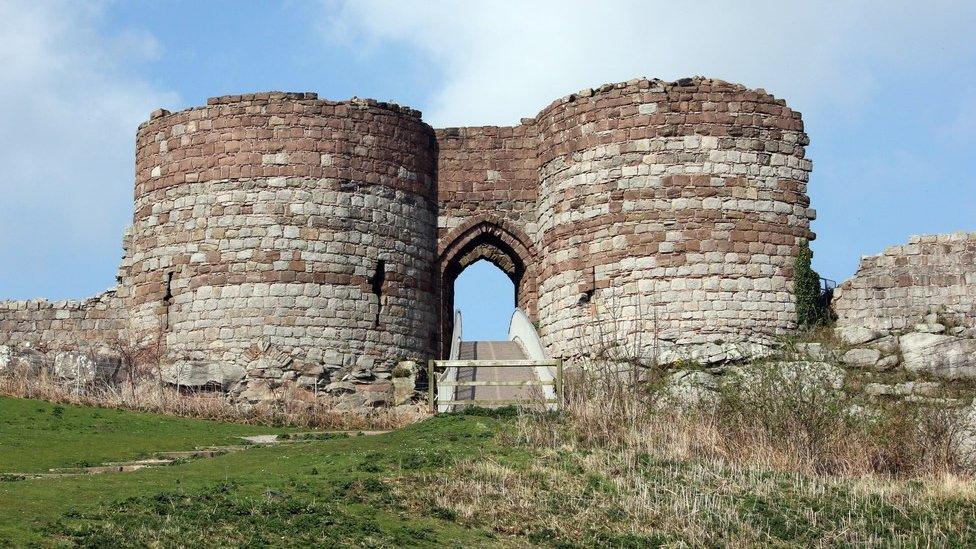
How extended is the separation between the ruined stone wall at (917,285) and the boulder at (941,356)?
517 millimetres

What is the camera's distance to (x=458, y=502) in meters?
16.6

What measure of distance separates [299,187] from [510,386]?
5.94 metres

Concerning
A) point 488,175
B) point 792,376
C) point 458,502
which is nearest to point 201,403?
point 488,175

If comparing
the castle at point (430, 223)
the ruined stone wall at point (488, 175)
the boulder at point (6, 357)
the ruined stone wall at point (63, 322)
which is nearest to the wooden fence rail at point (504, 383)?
the castle at point (430, 223)

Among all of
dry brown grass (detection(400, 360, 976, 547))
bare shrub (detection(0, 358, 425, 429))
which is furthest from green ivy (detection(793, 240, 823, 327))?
bare shrub (detection(0, 358, 425, 429))

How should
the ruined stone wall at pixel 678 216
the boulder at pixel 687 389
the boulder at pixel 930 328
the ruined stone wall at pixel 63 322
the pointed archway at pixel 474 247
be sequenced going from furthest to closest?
1. the pointed archway at pixel 474 247
2. the ruined stone wall at pixel 63 322
3. the ruined stone wall at pixel 678 216
4. the boulder at pixel 930 328
5. the boulder at pixel 687 389

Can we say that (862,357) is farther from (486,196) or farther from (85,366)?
(85,366)

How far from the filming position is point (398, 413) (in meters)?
26.5

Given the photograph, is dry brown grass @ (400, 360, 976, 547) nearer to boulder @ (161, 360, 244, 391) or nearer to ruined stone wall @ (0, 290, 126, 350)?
boulder @ (161, 360, 244, 391)

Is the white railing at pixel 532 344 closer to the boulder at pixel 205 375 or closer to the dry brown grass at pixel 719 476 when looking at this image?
the dry brown grass at pixel 719 476

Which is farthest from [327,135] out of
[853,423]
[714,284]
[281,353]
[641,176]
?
[853,423]

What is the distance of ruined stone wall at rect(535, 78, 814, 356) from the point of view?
85.7 ft

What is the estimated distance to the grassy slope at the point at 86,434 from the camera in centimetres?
1948

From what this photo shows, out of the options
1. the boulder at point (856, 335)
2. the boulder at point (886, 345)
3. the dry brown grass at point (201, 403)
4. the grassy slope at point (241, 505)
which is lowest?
the grassy slope at point (241, 505)
